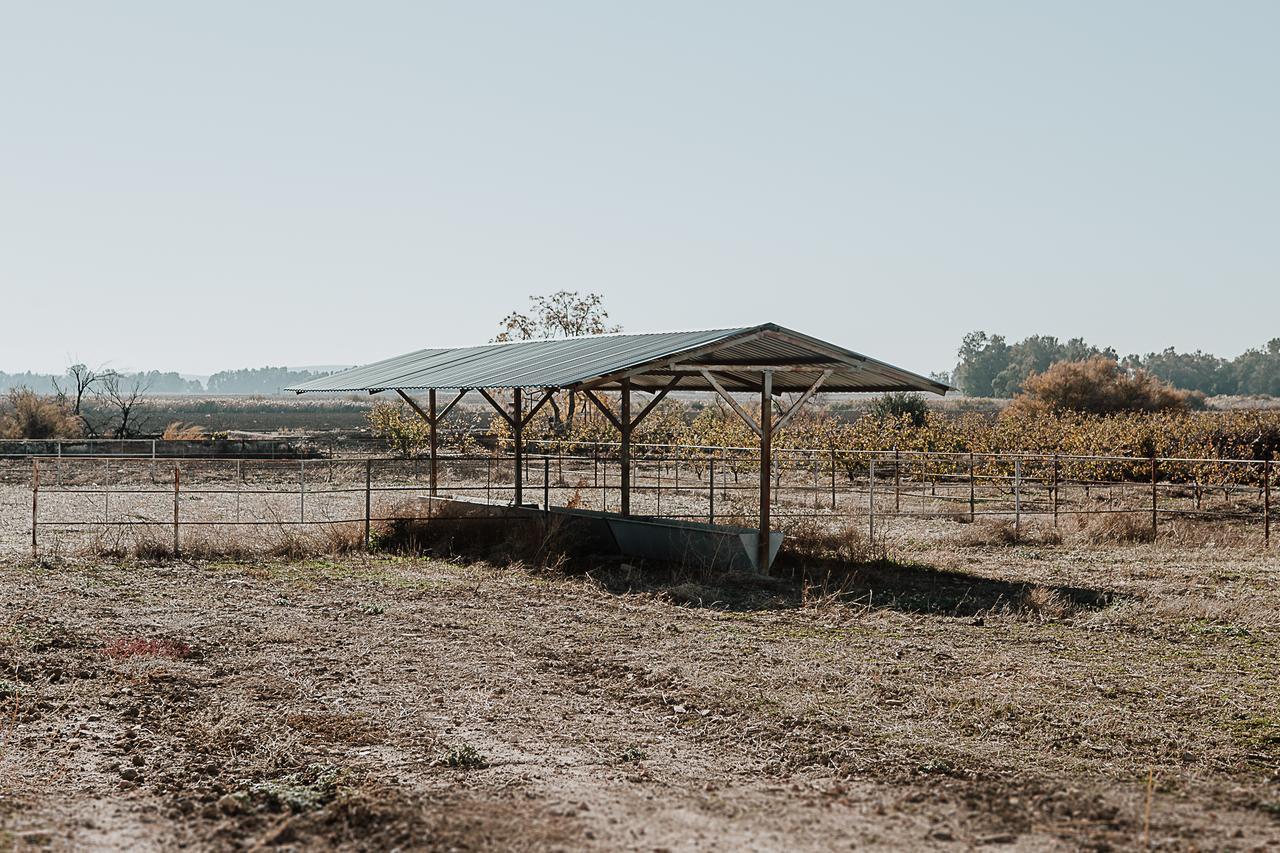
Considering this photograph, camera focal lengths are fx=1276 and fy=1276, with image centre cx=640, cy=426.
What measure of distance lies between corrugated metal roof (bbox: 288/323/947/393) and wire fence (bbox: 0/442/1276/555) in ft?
4.11

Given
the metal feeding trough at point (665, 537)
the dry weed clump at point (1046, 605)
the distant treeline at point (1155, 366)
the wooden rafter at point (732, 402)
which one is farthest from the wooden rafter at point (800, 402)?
the distant treeline at point (1155, 366)

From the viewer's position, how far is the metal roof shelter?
53.7 feet

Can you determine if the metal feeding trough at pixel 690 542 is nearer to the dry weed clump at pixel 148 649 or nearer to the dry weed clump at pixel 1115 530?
the dry weed clump at pixel 1115 530

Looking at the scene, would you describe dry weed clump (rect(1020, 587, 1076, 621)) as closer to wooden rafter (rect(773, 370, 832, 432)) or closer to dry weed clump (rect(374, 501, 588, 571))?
wooden rafter (rect(773, 370, 832, 432))

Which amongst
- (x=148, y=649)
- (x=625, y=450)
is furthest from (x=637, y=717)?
(x=625, y=450)

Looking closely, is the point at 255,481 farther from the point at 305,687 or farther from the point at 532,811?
the point at 532,811

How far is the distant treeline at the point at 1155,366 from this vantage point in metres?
153

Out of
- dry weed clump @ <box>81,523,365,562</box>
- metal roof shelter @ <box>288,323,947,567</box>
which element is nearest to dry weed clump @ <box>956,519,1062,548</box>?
metal roof shelter @ <box>288,323,947,567</box>

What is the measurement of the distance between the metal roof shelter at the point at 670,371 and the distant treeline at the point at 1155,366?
436 feet

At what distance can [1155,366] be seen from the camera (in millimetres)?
166000

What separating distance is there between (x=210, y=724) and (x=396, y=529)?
11.0 metres

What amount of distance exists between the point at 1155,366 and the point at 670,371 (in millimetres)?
161935

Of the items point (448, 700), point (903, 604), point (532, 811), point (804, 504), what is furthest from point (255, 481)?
point (532, 811)

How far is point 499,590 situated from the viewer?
48.5 feet
